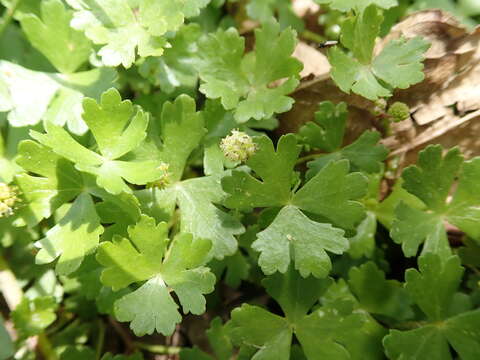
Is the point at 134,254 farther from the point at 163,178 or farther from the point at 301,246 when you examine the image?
the point at 301,246

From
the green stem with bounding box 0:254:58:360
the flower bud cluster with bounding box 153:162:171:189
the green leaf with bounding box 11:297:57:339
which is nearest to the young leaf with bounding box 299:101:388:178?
the flower bud cluster with bounding box 153:162:171:189

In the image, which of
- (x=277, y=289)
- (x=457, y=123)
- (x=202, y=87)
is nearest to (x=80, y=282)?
(x=277, y=289)

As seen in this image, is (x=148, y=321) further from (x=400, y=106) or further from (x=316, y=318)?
→ (x=400, y=106)

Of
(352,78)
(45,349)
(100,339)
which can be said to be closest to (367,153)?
(352,78)

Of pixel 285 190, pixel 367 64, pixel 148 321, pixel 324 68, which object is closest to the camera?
pixel 148 321

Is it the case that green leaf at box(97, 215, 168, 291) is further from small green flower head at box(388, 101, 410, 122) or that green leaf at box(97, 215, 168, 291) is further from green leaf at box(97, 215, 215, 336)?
small green flower head at box(388, 101, 410, 122)
